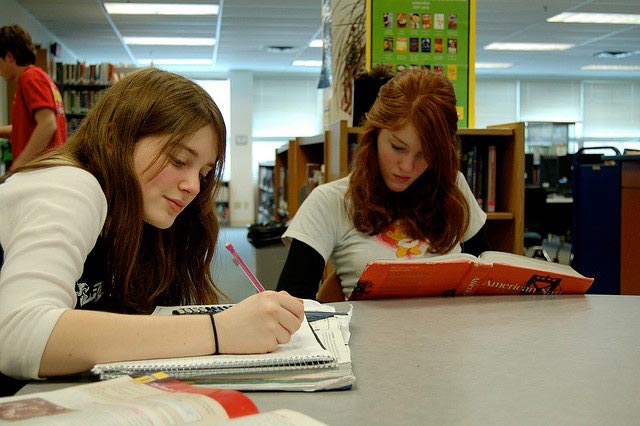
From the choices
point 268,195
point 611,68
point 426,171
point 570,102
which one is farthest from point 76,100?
point 570,102

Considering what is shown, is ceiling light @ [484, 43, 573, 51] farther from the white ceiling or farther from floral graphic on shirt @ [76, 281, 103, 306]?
floral graphic on shirt @ [76, 281, 103, 306]

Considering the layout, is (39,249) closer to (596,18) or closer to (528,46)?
(596,18)

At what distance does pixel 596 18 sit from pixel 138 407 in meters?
7.57

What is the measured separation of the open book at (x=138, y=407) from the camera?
1.62 ft

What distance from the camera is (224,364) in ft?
2.32

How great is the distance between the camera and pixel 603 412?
634mm

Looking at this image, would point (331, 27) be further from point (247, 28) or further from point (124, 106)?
point (247, 28)

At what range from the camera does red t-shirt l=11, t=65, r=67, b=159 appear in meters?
3.00

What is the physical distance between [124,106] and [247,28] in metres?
6.88

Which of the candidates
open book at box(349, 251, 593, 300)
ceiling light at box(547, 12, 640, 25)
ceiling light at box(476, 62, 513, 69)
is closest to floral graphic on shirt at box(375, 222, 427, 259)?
open book at box(349, 251, 593, 300)

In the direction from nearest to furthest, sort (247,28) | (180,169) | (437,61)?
(180,169) < (437,61) < (247,28)

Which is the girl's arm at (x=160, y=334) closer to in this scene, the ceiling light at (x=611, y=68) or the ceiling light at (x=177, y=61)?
the ceiling light at (x=177, y=61)

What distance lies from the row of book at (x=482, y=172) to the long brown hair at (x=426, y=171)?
2.13 feet

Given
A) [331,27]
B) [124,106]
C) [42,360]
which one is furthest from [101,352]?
[331,27]
